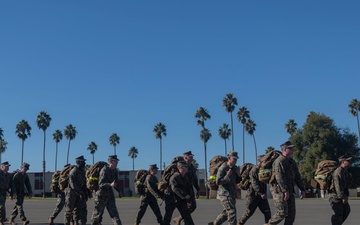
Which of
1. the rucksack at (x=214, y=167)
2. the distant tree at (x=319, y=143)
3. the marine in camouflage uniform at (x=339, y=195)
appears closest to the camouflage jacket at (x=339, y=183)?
the marine in camouflage uniform at (x=339, y=195)

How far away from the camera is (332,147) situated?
6328 centimetres

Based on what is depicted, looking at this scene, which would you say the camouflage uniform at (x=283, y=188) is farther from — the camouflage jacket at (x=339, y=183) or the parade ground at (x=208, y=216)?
the parade ground at (x=208, y=216)

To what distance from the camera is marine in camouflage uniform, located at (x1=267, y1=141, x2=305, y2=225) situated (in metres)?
10.2

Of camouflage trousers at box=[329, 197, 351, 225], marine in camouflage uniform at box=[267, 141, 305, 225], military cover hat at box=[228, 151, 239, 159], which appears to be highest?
military cover hat at box=[228, 151, 239, 159]

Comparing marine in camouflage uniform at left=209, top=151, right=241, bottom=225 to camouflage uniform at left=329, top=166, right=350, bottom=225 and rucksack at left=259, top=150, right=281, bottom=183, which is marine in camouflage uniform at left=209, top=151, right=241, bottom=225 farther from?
camouflage uniform at left=329, top=166, right=350, bottom=225

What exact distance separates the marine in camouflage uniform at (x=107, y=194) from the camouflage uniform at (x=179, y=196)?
4.18 feet

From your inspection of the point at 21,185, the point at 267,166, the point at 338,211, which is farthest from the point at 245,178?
the point at 21,185

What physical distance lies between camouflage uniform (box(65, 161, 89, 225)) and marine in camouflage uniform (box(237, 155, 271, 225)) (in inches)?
170

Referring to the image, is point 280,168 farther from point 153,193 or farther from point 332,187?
point 153,193

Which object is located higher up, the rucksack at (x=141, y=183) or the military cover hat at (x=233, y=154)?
the military cover hat at (x=233, y=154)

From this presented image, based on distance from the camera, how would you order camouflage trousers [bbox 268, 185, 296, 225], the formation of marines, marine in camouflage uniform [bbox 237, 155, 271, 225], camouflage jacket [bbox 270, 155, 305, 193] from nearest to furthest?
1. camouflage trousers [bbox 268, 185, 296, 225]
2. camouflage jacket [bbox 270, 155, 305, 193]
3. the formation of marines
4. marine in camouflage uniform [bbox 237, 155, 271, 225]

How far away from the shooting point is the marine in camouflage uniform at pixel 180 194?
37.6ft

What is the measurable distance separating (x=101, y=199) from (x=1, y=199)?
468 cm

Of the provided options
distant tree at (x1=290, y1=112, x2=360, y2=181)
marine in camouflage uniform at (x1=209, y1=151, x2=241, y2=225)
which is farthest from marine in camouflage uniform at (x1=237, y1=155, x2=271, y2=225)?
distant tree at (x1=290, y1=112, x2=360, y2=181)
